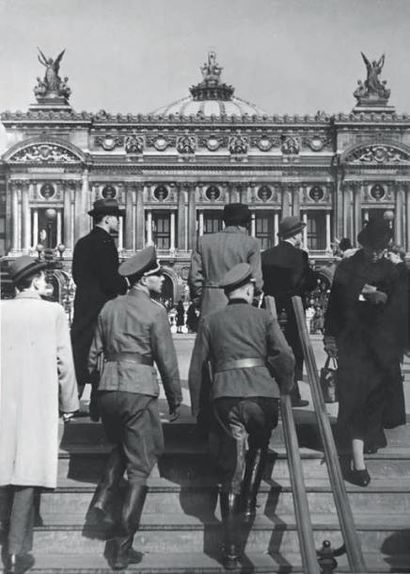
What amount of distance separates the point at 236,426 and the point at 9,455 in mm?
1318

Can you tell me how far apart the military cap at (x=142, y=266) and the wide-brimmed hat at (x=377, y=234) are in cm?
149

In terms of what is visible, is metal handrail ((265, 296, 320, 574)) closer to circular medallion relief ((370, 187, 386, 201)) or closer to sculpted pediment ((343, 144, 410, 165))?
circular medallion relief ((370, 187, 386, 201))

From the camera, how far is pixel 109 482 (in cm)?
462

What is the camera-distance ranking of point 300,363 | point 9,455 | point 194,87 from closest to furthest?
1. point 9,455
2. point 300,363
3. point 194,87

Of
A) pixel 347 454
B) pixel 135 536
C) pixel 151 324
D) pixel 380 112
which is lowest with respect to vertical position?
pixel 135 536

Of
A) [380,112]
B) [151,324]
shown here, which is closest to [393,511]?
[151,324]

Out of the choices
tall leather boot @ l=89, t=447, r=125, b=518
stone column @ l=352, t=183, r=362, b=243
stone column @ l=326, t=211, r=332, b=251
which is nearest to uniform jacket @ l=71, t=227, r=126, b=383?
tall leather boot @ l=89, t=447, r=125, b=518

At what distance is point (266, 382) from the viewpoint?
4.62 metres

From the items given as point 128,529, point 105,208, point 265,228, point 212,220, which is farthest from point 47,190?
point 128,529

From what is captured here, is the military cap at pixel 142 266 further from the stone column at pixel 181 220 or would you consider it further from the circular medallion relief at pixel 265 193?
the circular medallion relief at pixel 265 193

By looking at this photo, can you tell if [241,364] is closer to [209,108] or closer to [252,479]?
[252,479]

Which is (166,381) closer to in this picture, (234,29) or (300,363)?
(300,363)

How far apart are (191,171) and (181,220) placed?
8.66 feet

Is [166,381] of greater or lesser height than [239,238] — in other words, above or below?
below
